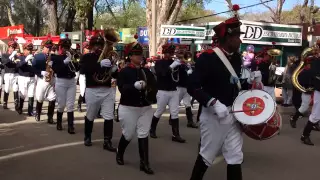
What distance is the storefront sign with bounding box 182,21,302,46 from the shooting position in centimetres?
1898

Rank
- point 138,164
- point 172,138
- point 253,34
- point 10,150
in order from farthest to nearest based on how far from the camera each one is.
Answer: point 253,34 < point 172,138 < point 10,150 < point 138,164

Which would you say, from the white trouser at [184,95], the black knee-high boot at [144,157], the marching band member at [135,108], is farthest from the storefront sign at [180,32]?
the black knee-high boot at [144,157]

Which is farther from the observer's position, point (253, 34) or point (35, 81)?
point (253, 34)

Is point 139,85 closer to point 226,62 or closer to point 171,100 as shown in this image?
point 226,62

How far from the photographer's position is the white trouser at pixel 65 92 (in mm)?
8562

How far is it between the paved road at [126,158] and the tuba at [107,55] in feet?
4.04

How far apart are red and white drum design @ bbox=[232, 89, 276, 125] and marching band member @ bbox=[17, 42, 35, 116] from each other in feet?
24.6

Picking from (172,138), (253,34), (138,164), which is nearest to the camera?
(138,164)

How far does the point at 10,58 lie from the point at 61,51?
3140mm

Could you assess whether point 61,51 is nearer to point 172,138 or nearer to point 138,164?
point 172,138

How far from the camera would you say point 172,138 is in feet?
26.5

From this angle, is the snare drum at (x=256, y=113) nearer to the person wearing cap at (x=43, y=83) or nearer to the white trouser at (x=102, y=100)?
the white trouser at (x=102, y=100)

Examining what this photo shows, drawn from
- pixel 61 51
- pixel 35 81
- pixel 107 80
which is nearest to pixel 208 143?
pixel 107 80

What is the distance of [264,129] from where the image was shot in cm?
445
